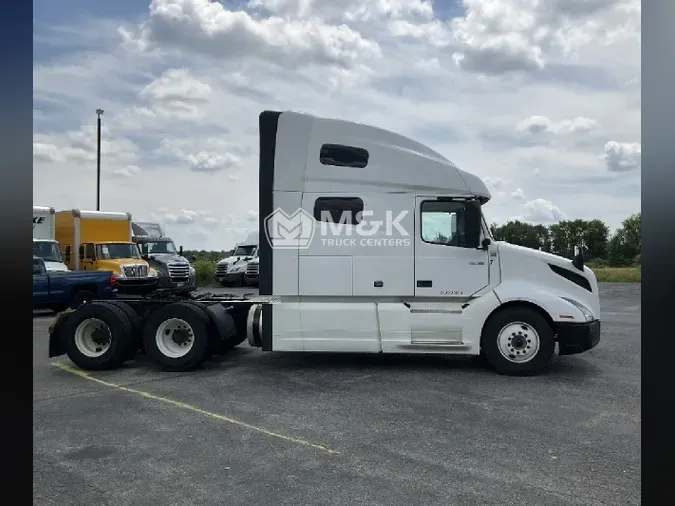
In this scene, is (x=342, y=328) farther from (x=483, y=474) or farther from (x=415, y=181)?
(x=483, y=474)

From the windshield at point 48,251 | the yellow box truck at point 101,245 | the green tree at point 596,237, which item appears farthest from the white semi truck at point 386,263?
the windshield at point 48,251

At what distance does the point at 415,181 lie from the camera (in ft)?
28.7

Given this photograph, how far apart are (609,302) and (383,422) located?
18544mm

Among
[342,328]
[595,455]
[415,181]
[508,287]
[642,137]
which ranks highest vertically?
[415,181]

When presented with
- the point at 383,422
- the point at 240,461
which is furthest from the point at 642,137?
the point at 383,422

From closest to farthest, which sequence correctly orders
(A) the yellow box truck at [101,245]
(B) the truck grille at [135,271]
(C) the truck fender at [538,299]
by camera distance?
1. (C) the truck fender at [538,299]
2. (B) the truck grille at [135,271]
3. (A) the yellow box truck at [101,245]

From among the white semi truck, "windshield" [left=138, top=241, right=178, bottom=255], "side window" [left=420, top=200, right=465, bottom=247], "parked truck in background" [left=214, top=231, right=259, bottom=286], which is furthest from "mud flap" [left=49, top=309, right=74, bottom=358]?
"parked truck in background" [left=214, top=231, right=259, bottom=286]

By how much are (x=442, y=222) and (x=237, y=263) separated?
1877 cm

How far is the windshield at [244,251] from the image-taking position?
27.2 m

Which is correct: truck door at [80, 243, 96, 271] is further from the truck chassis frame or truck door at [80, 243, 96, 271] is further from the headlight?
the headlight

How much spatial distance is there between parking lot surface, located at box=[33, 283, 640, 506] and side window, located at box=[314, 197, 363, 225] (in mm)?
2452

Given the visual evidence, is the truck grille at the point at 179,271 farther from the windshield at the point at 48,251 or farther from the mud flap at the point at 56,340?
the mud flap at the point at 56,340

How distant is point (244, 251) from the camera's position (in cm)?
2744

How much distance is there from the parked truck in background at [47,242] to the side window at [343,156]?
44.2 ft
